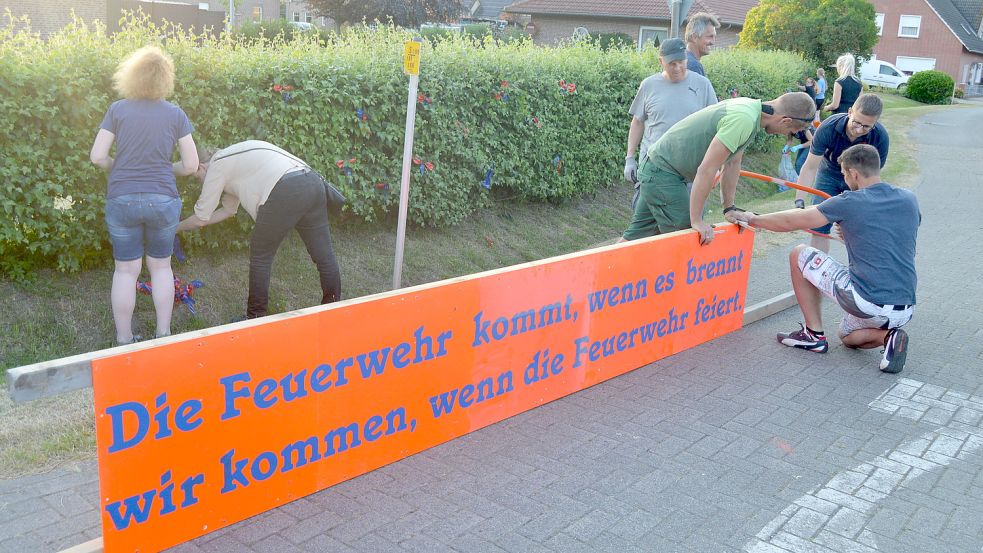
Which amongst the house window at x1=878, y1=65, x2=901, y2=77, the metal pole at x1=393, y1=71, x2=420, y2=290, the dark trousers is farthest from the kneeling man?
the house window at x1=878, y1=65, x2=901, y2=77

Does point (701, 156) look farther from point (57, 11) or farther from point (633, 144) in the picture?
point (57, 11)

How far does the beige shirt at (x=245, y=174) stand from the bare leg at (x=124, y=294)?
56 cm

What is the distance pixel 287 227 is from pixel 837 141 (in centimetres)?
414

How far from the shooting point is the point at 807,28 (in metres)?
23.1

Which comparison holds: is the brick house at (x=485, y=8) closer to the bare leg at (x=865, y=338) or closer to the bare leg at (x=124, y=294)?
the bare leg at (x=865, y=338)

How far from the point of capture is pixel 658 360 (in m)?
6.02

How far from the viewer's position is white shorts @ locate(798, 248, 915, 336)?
5871mm

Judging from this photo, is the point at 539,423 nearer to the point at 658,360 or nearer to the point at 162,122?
the point at 658,360

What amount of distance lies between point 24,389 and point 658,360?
13.2 ft

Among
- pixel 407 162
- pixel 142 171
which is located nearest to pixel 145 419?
pixel 142 171

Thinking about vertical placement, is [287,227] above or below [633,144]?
below

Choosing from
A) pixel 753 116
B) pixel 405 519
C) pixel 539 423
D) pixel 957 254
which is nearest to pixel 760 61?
pixel 957 254

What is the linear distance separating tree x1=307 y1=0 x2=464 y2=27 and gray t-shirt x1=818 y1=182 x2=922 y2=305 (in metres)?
37.3

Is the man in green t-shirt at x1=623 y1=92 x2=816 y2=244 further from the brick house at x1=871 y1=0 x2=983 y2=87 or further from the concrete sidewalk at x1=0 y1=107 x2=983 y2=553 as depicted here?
the brick house at x1=871 y1=0 x2=983 y2=87
